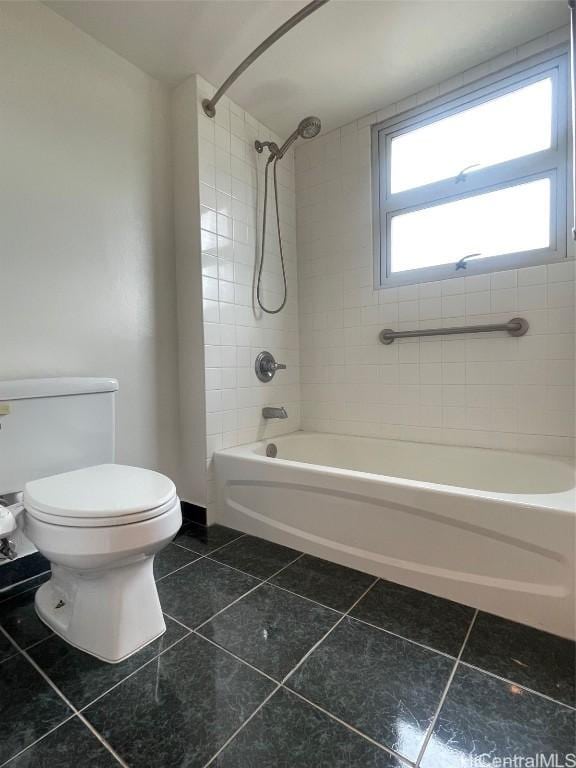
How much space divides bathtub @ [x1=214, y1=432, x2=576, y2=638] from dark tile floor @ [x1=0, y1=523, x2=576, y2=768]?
0.09 meters

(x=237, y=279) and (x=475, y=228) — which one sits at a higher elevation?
(x=475, y=228)

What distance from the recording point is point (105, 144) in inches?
64.2

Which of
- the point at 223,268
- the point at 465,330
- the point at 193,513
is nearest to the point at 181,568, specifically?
the point at 193,513

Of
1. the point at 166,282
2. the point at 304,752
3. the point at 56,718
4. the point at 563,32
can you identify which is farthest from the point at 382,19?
the point at 56,718

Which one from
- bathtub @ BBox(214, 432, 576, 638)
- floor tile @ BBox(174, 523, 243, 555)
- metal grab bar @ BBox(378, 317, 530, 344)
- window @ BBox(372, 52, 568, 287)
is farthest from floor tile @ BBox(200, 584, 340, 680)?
window @ BBox(372, 52, 568, 287)

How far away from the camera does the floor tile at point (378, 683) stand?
2.68 ft

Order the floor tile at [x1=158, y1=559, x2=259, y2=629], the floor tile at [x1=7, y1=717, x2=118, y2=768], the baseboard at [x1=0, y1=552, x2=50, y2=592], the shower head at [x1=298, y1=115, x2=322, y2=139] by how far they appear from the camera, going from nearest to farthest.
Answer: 1. the floor tile at [x1=7, y1=717, x2=118, y2=768]
2. the floor tile at [x1=158, y1=559, x2=259, y2=629]
3. the baseboard at [x1=0, y1=552, x2=50, y2=592]
4. the shower head at [x1=298, y1=115, x2=322, y2=139]

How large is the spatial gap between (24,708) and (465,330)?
200cm

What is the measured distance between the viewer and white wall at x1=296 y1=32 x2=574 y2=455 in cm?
163

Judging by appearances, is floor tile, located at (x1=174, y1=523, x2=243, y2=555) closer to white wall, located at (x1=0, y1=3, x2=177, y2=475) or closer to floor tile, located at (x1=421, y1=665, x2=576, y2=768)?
white wall, located at (x1=0, y1=3, x2=177, y2=475)

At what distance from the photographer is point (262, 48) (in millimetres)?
1449

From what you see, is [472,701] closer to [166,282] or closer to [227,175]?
[166,282]

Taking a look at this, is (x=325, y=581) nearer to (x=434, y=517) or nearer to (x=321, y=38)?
(x=434, y=517)

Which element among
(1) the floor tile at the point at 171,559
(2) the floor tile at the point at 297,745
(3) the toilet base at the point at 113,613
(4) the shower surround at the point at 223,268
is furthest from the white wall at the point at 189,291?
(2) the floor tile at the point at 297,745
